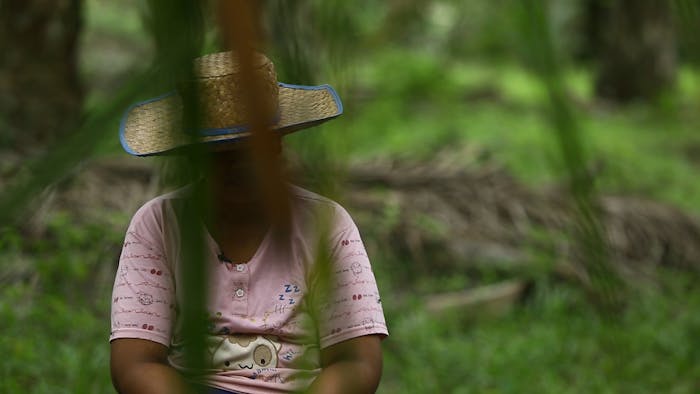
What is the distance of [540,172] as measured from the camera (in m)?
4.93

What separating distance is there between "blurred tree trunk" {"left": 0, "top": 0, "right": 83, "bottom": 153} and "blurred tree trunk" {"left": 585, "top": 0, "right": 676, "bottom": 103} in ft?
14.9

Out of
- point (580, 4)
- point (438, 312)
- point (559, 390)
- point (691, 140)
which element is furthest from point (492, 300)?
point (580, 4)

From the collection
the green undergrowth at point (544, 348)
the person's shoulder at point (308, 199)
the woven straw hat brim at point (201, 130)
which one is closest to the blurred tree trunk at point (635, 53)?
the green undergrowth at point (544, 348)

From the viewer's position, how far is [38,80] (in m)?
3.34

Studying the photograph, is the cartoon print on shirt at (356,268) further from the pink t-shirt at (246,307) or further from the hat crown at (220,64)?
the hat crown at (220,64)

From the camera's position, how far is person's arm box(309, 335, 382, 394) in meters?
1.30

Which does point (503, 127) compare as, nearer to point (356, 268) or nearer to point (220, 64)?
point (356, 268)

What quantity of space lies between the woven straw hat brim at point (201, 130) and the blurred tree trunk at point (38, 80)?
2.28 meters

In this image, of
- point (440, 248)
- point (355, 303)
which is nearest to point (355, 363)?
point (355, 303)

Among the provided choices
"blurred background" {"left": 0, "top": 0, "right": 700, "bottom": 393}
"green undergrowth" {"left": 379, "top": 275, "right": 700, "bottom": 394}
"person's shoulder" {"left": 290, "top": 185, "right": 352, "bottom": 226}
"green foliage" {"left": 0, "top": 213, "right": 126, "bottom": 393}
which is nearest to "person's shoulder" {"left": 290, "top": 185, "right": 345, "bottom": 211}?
"person's shoulder" {"left": 290, "top": 185, "right": 352, "bottom": 226}

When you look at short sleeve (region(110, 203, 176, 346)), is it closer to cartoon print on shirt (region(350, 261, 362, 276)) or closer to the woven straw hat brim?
cartoon print on shirt (region(350, 261, 362, 276))

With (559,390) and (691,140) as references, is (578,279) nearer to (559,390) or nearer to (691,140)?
(559,390)

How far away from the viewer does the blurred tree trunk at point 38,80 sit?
10.5 feet

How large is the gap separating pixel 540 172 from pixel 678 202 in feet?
2.03
